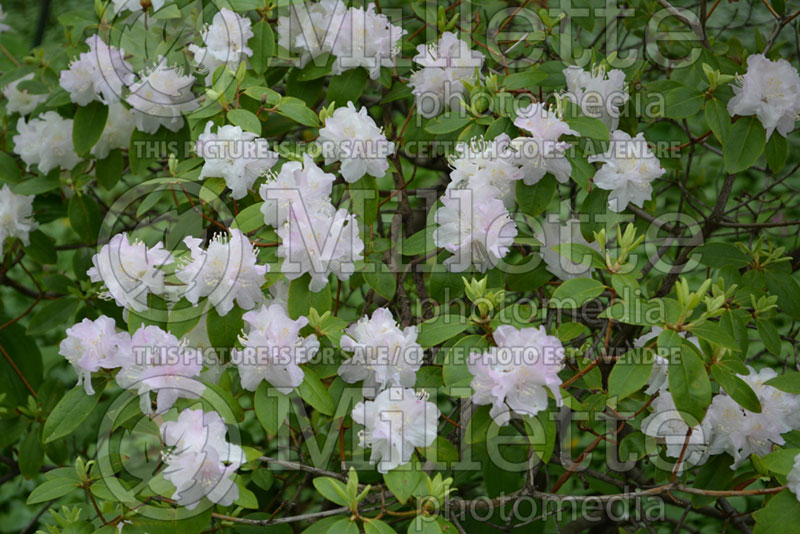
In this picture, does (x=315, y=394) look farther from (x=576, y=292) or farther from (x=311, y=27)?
(x=311, y=27)

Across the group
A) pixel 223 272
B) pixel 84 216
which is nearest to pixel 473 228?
pixel 223 272

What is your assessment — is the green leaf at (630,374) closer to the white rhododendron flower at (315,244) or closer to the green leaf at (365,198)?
the white rhododendron flower at (315,244)

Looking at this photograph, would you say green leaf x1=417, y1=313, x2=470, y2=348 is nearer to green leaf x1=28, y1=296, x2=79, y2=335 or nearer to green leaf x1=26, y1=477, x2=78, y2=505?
green leaf x1=26, y1=477, x2=78, y2=505

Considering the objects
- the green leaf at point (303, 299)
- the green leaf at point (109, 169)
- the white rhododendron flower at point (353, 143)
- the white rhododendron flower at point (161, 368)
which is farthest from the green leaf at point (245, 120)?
the green leaf at point (109, 169)

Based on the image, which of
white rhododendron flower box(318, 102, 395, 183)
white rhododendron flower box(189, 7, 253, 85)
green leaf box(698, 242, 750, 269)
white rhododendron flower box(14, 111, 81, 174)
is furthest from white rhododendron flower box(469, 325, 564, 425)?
white rhododendron flower box(14, 111, 81, 174)

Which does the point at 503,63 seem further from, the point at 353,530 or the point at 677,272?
the point at 353,530

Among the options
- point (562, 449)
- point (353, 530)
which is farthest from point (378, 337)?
point (562, 449)

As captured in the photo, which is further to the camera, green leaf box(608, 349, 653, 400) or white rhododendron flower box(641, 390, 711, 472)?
white rhododendron flower box(641, 390, 711, 472)
